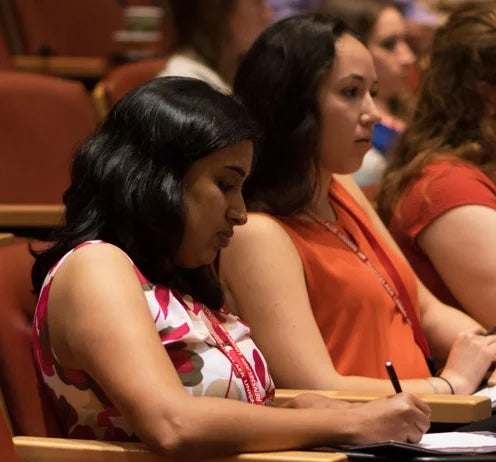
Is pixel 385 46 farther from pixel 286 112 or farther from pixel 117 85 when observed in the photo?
pixel 286 112


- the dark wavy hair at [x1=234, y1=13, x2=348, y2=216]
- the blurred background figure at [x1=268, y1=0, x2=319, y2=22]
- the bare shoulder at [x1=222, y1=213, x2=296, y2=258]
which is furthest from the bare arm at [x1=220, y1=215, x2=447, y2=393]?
the blurred background figure at [x1=268, y1=0, x2=319, y2=22]

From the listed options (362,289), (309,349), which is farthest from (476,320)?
(309,349)

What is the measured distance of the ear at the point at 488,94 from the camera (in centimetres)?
205

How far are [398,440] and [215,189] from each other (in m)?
0.31

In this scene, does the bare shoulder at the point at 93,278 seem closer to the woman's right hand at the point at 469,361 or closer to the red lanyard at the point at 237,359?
the red lanyard at the point at 237,359

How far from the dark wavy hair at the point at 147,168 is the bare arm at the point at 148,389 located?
5 centimetres

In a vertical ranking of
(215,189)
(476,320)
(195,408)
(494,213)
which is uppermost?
(215,189)

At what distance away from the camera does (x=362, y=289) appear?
1710 millimetres

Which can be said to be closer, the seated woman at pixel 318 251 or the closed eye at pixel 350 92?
the seated woman at pixel 318 251

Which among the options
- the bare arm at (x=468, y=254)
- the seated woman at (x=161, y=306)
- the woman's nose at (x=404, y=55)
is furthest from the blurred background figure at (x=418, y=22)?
the seated woman at (x=161, y=306)

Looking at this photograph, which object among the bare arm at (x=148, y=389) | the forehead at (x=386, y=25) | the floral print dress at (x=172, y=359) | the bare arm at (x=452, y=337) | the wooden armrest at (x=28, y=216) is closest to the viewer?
the bare arm at (x=148, y=389)

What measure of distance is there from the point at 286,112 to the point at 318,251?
0.19 meters

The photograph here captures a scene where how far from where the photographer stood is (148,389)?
4.03 feet

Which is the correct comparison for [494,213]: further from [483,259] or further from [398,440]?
[398,440]
